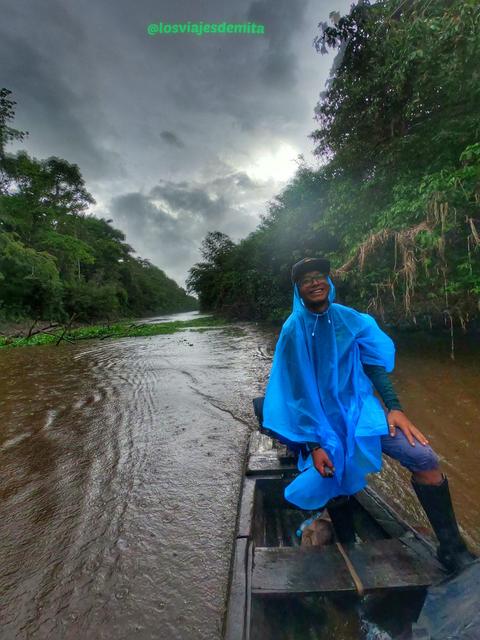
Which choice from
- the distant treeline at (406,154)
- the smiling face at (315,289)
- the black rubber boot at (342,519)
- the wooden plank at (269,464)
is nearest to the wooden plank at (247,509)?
the wooden plank at (269,464)

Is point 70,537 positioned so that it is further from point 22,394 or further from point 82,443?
point 22,394

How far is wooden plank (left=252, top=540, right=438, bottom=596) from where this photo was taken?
1401mm

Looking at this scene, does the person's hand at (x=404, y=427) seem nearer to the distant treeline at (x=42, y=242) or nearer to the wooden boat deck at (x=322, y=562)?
the wooden boat deck at (x=322, y=562)

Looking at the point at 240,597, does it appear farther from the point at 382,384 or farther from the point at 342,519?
the point at 382,384

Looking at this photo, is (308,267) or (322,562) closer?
(322,562)

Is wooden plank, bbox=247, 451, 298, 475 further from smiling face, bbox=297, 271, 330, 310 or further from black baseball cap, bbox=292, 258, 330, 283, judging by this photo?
black baseball cap, bbox=292, 258, 330, 283

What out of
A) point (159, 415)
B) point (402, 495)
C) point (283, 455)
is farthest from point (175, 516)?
point (159, 415)

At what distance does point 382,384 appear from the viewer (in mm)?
1936

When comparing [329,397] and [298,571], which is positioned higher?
[329,397]

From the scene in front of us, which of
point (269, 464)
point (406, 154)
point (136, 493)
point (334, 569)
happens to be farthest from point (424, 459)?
point (406, 154)

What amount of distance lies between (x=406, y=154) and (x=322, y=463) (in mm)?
8532

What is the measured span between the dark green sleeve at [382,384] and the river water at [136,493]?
122 cm

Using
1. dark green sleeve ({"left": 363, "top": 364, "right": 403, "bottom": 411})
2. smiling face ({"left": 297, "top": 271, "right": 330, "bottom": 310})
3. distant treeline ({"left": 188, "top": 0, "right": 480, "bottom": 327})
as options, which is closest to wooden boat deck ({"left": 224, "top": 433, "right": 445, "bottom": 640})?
dark green sleeve ({"left": 363, "top": 364, "right": 403, "bottom": 411})

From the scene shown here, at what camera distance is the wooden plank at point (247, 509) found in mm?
1757
